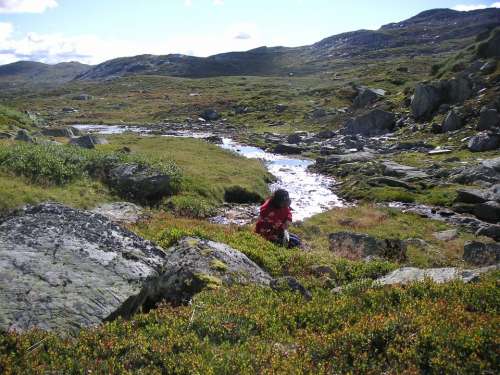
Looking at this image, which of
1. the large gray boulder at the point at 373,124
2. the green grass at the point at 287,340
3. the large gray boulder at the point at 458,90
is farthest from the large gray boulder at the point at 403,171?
the green grass at the point at 287,340

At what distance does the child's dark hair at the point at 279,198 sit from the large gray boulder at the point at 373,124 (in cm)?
6572

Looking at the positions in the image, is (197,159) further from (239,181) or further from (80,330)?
(80,330)

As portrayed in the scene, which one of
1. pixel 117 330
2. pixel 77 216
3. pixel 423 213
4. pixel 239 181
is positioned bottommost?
pixel 423 213

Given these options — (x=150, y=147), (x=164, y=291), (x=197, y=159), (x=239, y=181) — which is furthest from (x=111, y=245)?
(x=150, y=147)

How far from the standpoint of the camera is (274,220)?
60.1 feet

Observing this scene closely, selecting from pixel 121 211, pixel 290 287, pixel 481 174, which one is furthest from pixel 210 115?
pixel 290 287

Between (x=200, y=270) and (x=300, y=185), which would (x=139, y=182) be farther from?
(x=300, y=185)

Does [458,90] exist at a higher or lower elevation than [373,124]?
higher

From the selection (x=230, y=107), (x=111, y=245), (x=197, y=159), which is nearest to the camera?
(x=111, y=245)

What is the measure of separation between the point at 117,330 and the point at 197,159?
43.6m

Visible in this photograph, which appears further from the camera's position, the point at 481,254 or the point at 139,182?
the point at 139,182

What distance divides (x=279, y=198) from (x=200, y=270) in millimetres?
6443

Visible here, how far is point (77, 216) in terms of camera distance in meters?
12.5

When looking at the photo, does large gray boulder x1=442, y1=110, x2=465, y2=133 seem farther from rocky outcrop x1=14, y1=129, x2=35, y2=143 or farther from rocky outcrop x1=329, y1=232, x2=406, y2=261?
rocky outcrop x1=14, y1=129, x2=35, y2=143
